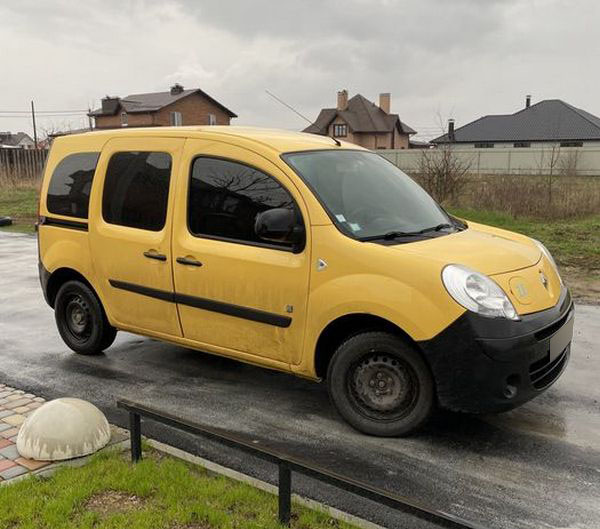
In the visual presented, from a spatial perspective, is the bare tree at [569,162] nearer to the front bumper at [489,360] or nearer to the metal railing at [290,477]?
the front bumper at [489,360]

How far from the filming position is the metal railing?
2357mm

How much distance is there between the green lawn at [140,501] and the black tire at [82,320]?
225cm

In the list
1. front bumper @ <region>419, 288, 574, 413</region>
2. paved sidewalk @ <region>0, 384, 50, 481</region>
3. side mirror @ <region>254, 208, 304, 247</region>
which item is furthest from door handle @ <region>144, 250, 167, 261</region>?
front bumper @ <region>419, 288, 574, 413</region>

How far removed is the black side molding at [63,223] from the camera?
209 inches

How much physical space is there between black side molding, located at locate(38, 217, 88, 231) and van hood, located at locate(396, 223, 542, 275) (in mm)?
2912

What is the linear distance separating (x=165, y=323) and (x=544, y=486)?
2948mm

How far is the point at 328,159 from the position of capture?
4.57m

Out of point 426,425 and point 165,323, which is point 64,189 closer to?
point 165,323

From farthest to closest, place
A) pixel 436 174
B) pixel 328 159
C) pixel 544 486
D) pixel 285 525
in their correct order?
pixel 436 174 → pixel 328 159 → pixel 544 486 → pixel 285 525

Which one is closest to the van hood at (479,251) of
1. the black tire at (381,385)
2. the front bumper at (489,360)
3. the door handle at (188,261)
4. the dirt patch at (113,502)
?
the front bumper at (489,360)

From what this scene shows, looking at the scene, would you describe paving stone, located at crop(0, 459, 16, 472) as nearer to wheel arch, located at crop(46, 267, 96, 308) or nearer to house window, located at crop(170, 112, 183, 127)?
wheel arch, located at crop(46, 267, 96, 308)

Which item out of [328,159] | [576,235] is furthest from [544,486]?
[576,235]

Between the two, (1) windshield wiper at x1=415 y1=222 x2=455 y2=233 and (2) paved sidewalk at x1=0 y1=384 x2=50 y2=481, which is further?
(1) windshield wiper at x1=415 y1=222 x2=455 y2=233

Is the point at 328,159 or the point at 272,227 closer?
the point at 272,227
